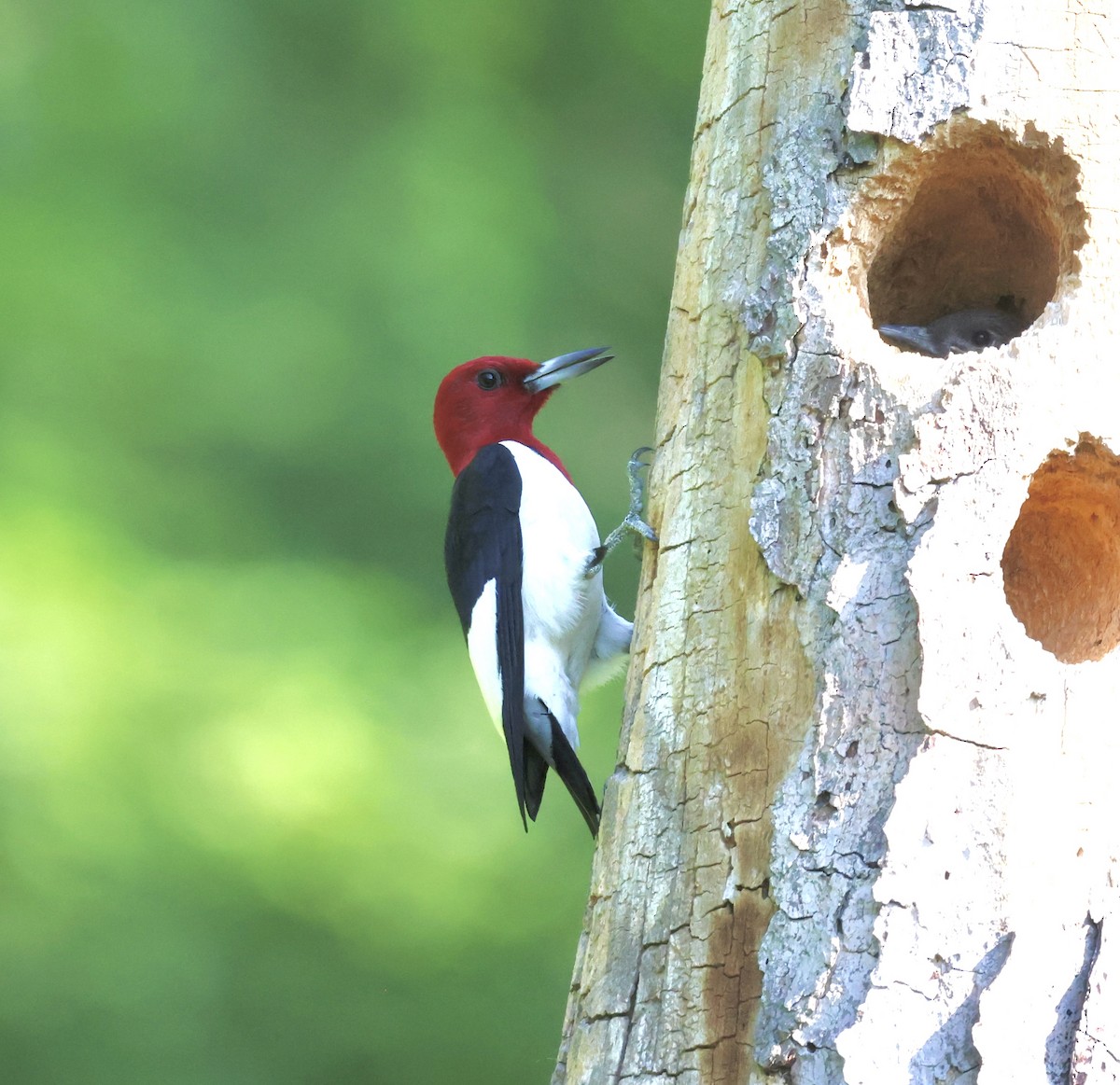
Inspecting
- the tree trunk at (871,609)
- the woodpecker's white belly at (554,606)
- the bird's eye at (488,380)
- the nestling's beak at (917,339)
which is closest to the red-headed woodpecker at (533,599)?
the woodpecker's white belly at (554,606)

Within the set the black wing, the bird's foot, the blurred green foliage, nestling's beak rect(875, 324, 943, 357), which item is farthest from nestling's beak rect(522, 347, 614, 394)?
nestling's beak rect(875, 324, 943, 357)

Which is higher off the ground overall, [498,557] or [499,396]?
[499,396]

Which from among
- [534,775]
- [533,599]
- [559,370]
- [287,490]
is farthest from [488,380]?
[287,490]

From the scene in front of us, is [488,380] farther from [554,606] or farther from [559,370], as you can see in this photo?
[554,606]

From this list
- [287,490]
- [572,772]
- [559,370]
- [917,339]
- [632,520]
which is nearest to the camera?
[917,339]

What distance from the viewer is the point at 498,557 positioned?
4152 mm

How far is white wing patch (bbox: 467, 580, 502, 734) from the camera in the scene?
4148 mm

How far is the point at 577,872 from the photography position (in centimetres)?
534

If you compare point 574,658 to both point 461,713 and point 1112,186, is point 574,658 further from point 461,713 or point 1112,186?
point 1112,186

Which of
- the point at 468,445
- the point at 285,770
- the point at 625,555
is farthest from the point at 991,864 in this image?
the point at 625,555

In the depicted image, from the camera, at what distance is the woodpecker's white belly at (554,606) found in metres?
4.06

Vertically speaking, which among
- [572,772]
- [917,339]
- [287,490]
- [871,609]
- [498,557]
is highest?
[287,490]

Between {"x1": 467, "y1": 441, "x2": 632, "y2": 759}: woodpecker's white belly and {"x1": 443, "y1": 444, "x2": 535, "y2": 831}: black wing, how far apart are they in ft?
0.11

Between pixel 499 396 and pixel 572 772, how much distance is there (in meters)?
1.12
